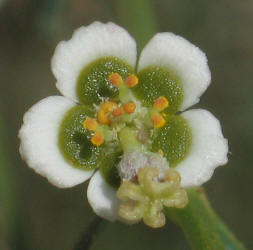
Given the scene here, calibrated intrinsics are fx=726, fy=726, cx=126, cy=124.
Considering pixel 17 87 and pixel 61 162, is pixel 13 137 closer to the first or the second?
pixel 17 87

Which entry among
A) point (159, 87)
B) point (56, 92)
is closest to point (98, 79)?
point (159, 87)

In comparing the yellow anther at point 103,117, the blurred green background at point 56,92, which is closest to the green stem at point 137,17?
the blurred green background at point 56,92

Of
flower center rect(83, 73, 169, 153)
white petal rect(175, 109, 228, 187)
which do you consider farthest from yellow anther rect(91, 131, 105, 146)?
white petal rect(175, 109, 228, 187)

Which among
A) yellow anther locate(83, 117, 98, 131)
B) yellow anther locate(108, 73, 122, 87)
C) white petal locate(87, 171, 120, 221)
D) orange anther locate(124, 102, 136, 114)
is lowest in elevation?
white petal locate(87, 171, 120, 221)

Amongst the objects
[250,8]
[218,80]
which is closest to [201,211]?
[218,80]

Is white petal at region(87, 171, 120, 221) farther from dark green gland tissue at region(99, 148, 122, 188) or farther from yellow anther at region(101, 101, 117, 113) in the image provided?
yellow anther at region(101, 101, 117, 113)

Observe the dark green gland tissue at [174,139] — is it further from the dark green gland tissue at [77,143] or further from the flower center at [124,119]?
the dark green gland tissue at [77,143]
